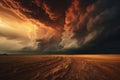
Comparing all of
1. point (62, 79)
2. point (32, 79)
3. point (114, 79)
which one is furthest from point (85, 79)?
point (32, 79)

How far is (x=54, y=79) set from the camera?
11.5m

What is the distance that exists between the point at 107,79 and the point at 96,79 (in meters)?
1.10

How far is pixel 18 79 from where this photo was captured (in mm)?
11891

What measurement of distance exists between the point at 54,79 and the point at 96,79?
3880 millimetres

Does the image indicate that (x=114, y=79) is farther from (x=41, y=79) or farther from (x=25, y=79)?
(x=25, y=79)

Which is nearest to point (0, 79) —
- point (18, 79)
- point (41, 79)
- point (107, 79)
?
point (18, 79)

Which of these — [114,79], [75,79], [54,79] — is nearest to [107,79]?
[114,79]

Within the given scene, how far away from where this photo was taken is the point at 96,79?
11.8m

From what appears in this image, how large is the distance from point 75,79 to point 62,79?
1.18m

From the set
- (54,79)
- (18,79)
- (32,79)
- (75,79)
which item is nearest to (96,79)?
(75,79)

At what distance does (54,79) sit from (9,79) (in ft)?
14.1

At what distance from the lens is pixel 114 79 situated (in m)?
11.9

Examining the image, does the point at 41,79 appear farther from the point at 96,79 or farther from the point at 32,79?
the point at 96,79

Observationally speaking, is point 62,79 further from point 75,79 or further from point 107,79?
point 107,79
